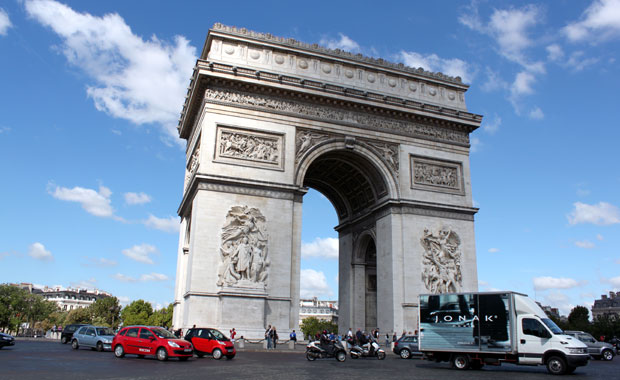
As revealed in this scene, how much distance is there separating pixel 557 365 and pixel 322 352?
8187mm

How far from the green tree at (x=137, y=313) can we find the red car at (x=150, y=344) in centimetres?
7497

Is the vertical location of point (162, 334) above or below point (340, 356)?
above

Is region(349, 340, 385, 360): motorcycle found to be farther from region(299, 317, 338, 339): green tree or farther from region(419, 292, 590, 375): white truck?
region(299, 317, 338, 339): green tree

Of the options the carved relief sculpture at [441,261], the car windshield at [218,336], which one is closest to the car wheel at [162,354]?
the car windshield at [218,336]

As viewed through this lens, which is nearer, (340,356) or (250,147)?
(340,356)

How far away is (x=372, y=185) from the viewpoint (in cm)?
3116

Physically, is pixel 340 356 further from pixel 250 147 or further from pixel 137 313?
pixel 137 313

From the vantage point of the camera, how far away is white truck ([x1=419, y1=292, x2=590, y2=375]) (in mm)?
15383

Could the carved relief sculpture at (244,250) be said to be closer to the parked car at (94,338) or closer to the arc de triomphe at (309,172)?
the arc de triomphe at (309,172)

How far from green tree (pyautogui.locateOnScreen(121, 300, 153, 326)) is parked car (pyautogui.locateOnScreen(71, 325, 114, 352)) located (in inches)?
2654

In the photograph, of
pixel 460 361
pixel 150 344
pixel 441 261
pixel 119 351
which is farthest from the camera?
pixel 441 261

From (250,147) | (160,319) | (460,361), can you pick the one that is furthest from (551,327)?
(160,319)

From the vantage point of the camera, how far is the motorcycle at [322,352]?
19.4 meters

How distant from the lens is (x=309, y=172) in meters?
34.3
